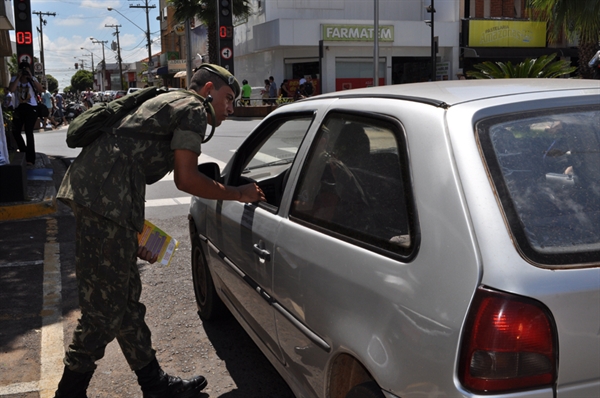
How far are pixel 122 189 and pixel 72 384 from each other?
1.05 m

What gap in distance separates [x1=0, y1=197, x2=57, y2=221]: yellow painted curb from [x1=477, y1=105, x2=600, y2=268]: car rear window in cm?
727

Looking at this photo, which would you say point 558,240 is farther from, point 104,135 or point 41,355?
point 41,355

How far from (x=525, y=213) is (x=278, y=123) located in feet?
6.60

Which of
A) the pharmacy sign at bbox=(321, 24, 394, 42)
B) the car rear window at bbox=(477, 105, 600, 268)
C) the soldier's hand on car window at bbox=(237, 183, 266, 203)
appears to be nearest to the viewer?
the car rear window at bbox=(477, 105, 600, 268)

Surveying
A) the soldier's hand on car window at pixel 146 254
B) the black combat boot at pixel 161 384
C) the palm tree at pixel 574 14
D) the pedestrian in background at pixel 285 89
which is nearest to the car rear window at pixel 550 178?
the soldier's hand on car window at pixel 146 254

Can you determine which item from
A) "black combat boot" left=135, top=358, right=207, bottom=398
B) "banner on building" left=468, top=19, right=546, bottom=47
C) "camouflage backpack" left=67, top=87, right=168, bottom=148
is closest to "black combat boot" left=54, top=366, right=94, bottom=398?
"black combat boot" left=135, top=358, right=207, bottom=398

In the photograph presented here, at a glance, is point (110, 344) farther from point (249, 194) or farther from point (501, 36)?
point (501, 36)

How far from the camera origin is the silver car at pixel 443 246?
1.83 m

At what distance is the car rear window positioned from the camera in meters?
1.91

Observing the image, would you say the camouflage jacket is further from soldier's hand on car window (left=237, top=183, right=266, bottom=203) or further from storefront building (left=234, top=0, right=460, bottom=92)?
storefront building (left=234, top=0, right=460, bottom=92)

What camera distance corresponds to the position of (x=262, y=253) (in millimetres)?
3027

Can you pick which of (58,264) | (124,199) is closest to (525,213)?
(124,199)

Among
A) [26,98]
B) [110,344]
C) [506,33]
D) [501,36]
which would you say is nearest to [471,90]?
[110,344]

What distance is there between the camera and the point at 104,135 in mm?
3080
